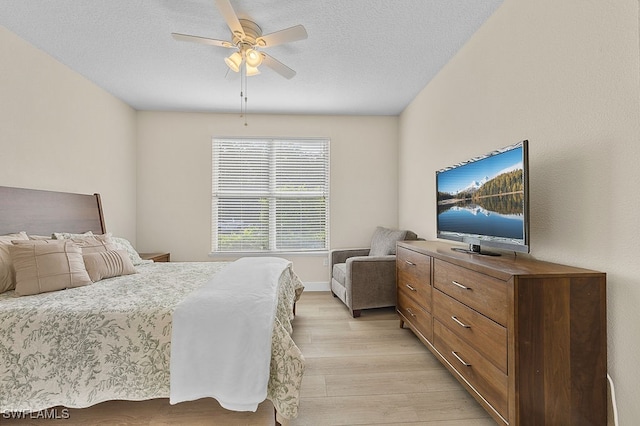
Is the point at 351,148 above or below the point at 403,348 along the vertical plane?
above

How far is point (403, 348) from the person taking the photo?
258 cm

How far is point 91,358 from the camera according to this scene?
1.53 metres

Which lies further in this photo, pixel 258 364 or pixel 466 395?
pixel 466 395

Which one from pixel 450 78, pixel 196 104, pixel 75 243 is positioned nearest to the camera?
pixel 75 243

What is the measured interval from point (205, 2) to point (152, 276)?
2.12 metres

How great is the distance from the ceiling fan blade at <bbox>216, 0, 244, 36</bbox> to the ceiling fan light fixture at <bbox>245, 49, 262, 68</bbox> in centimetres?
15

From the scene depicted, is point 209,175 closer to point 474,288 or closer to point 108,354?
point 108,354

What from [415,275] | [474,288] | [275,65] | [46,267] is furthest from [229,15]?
[415,275]

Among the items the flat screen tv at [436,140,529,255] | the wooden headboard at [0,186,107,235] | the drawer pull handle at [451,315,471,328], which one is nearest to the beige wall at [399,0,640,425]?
the flat screen tv at [436,140,529,255]

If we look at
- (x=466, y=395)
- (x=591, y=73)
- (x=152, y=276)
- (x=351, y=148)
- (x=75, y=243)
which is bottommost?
(x=466, y=395)

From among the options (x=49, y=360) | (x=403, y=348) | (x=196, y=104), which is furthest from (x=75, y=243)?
(x=403, y=348)

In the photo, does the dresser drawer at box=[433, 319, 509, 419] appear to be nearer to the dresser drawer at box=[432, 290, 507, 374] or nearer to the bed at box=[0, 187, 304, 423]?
the dresser drawer at box=[432, 290, 507, 374]

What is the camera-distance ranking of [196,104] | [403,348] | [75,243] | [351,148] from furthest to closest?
1. [351,148]
2. [196,104]
3. [403,348]
4. [75,243]

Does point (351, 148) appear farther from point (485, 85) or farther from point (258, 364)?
point (258, 364)
